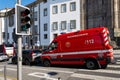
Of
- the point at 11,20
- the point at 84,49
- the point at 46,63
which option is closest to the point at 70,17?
the point at 11,20

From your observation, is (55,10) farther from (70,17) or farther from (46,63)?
(46,63)

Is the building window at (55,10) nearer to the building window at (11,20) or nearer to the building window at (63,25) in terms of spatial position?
the building window at (63,25)

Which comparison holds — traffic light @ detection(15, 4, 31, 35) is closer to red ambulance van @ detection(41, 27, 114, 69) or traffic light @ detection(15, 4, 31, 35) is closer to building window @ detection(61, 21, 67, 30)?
red ambulance van @ detection(41, 27, 114, 69)

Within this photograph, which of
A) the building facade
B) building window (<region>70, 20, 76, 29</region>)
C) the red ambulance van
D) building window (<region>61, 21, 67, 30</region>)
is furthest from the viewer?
building window (<region>61, 21, 67, 30</region>)

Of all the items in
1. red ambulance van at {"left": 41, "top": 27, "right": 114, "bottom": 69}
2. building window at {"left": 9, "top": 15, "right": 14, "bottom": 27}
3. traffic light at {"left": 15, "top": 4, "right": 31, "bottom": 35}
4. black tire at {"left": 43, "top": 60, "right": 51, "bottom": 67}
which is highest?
building window at {"left": 9, "top": 15, "right": 14, "bottom": 27}

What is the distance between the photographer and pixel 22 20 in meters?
10.5

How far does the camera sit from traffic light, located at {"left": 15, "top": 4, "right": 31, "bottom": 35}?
10.4m

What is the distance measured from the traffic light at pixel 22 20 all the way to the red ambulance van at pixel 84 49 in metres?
9.81

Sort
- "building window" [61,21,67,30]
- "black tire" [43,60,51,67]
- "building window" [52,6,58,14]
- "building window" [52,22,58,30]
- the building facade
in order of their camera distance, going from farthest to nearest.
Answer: "building window" [52,6,58,14] < "building window" [52,22,58,30] < "building window" [61,21,67,30] < the building facade < "black tire" [43,60,51,67]

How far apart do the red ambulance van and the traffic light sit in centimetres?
981

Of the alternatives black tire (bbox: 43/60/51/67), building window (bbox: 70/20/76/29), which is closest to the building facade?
building window (bbox: 70/20/76/29)

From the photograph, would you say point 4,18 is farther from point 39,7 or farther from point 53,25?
point 53,25

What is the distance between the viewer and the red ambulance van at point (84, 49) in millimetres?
19594

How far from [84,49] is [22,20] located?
10.7 meters
